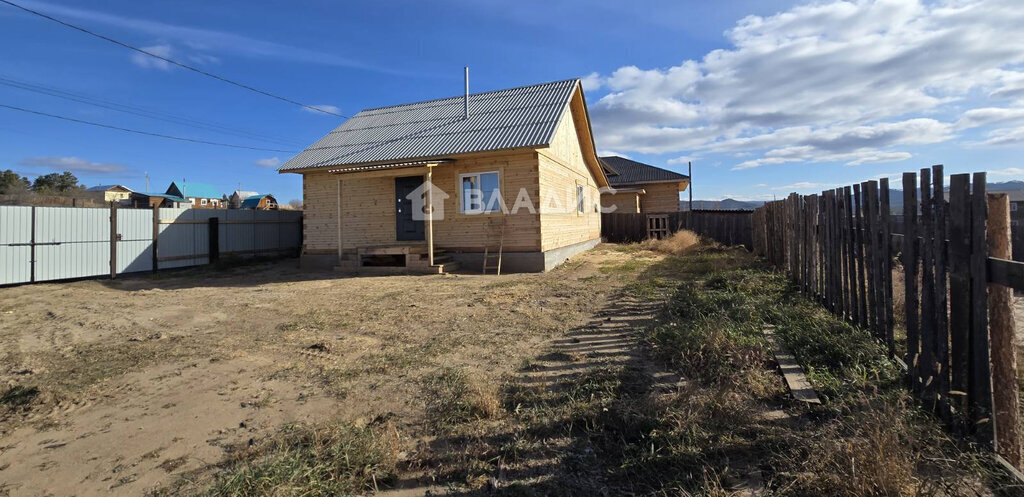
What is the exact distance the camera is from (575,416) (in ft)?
10.4

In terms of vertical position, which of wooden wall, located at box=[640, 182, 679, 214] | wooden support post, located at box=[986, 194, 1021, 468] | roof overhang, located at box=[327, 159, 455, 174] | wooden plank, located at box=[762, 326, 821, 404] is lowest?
wooden plank, located at box=[762, 326, 821, 404]

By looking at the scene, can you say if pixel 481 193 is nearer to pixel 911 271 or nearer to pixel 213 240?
pixel 213 240

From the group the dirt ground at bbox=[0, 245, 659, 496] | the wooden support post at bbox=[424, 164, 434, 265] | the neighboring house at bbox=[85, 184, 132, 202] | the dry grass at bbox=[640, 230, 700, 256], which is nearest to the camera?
the dirt ground at bbox=[0, 245, 659, 496]

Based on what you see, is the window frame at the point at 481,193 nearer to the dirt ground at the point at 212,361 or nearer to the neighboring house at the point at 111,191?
the dirt ground at the point at 212,361

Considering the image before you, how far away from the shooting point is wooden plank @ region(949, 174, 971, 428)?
8.59ft

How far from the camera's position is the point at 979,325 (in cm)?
251

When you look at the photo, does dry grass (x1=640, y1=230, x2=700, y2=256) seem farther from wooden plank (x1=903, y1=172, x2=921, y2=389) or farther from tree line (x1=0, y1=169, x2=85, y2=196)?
tree line (x1=0, y1=169, x2=85, y2=196)

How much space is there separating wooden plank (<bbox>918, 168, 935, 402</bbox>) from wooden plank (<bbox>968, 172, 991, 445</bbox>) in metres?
0.39

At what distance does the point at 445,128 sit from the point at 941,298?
13397 mm

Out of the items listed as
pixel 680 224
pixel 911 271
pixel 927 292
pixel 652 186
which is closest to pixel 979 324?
pixel 927 292

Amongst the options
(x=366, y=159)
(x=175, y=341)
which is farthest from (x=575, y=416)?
(x=366, y=159)

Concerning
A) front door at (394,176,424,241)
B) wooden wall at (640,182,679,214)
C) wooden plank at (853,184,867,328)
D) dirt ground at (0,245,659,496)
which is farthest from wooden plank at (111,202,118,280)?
wooden wall at (640,182,679,214)

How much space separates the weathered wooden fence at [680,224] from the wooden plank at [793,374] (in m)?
15.6

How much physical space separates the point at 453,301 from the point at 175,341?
392 cm
